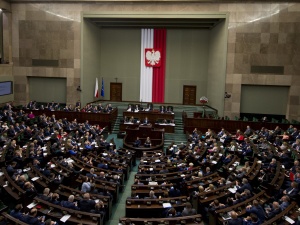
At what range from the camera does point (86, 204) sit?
25.7 ft

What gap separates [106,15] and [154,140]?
10810 millimetres

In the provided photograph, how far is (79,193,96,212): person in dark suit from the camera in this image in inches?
308

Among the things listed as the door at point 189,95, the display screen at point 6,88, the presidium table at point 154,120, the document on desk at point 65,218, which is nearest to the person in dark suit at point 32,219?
the document on desk at point 65,218

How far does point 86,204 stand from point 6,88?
18.2 metres

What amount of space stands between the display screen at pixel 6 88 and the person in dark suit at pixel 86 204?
17.6m

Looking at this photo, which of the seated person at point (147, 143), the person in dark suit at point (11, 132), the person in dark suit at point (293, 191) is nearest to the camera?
the person in dark suit at point (293, 191)

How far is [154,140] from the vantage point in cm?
1719

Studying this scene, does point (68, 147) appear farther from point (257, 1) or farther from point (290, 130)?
point (257, 1)

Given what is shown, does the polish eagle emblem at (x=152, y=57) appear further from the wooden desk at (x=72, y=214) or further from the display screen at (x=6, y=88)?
the wooden desk at (x=72, y=214)

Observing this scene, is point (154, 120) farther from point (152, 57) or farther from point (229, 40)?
point (152, 57)

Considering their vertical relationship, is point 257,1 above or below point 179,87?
above

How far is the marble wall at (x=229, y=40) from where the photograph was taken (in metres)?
21.1

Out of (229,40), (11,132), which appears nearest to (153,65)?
(229,40)

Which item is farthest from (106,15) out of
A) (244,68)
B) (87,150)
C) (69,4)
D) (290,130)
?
(290,130)
